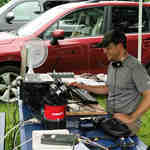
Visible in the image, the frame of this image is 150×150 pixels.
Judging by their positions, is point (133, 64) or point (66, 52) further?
point (66, 52)

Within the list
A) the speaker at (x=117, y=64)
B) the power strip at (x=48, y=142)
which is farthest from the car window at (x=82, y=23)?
the power strip at (x=48, y=142)

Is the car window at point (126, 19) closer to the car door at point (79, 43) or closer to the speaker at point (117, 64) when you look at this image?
the car door at point (79, 43)

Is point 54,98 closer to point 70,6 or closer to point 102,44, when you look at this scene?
point 102,44

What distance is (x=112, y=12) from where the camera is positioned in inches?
260

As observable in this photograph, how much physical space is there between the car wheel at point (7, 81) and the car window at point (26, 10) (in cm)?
382

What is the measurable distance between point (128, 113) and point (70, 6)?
145 inches

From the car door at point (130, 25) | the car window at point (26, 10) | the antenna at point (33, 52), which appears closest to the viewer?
the antenna at point (33, 52)

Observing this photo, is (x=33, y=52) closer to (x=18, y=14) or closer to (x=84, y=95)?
(x=84, y=95)

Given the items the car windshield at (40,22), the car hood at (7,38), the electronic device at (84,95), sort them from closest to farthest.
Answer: the electronic device at (84,95)
the car hood at (7,38)
the car windshield at (40,22)

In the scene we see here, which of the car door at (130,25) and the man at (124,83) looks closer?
the man at (124,83)

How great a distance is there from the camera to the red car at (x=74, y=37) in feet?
19.8

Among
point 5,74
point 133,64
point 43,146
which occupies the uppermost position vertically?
point 133,64

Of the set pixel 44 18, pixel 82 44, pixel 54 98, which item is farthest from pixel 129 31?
pixel 54 98

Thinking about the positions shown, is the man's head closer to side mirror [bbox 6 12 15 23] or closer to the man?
the man
